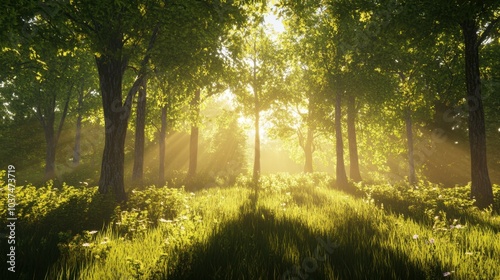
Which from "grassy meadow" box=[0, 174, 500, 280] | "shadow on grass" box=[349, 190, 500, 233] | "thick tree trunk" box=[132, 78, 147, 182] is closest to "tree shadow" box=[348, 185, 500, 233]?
"shadow on grass" box=[349, 190, 500, 233]

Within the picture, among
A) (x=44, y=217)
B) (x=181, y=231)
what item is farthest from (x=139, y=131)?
(x=181, y=231)

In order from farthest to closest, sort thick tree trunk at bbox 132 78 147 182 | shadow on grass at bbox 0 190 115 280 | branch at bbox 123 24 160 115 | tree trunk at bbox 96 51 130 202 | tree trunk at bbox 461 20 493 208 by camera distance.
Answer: thick tree trunk at bbox 132 78 147 182 → branch at bbox 123 24 160 115 → tree trunk at bbox 461 20 493 208 → tree trunk at bbox 96 51 130 202 → shadow on grass at bbox 0 190 115 280

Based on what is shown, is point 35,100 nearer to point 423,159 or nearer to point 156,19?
point 156,19

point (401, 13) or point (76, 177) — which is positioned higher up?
point (401, 13)

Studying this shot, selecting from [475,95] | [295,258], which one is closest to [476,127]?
[475,95]

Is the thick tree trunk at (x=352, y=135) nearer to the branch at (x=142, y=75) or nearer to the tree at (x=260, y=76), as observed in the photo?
the tree at (x=260, y=76)

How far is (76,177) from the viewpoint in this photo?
2547 centimetres

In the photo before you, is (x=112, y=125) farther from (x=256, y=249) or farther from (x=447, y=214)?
(x=447, y=214)

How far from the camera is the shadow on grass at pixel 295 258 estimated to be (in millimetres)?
3926

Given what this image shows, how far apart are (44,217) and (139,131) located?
10.9 meters

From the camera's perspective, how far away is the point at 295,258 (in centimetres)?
446

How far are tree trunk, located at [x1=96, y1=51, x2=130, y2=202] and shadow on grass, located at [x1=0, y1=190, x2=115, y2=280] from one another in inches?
62.8

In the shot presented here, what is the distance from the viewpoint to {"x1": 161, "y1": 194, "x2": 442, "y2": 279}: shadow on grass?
3.93m

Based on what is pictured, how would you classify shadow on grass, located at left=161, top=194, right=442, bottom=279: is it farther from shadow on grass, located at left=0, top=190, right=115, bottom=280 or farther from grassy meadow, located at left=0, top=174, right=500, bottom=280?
shadow on grass, located at left=0, top=190, right=115, bottom=280
